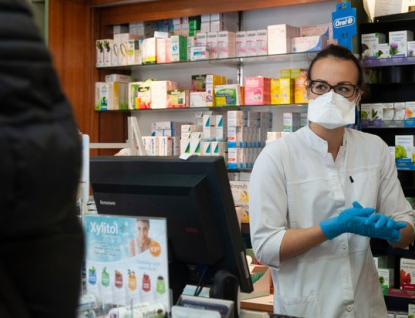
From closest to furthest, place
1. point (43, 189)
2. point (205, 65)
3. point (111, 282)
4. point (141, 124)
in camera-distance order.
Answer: point (43, 189)
point (111, 282)
point (205, 65)
point (141, 124)

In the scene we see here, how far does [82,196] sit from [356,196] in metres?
1.13

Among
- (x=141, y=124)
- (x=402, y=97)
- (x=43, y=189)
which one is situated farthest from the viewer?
(x=141, y=124)

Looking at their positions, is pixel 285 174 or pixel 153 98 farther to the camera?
pixel 153 98

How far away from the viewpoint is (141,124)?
247 inches

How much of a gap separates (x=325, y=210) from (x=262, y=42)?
2.99 meters

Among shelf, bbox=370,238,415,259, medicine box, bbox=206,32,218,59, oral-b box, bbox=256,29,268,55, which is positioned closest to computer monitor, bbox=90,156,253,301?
shelf, bbox=370,238,415,259

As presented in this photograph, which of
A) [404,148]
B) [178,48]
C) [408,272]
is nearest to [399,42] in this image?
[404,148]

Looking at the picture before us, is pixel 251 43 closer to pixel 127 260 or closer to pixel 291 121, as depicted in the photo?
pixel 291 121

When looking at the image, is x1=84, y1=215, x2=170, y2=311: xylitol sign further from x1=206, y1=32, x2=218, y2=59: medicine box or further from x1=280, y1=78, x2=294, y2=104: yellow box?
x1=206, y1=32, x2=218, y2=59: medicine box

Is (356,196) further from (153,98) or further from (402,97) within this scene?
(153,98)

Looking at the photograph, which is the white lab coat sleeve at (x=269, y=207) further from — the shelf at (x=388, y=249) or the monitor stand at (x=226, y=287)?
the shelf at (x=388, y=249)

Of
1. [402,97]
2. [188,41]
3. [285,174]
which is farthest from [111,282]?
[188,41]

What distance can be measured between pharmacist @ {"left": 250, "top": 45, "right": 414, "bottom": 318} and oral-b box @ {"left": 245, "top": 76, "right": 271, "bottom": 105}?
2549 millimetres

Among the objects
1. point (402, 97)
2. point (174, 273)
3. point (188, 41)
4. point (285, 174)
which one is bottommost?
point (174, 273)
